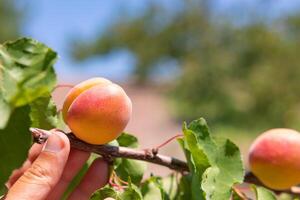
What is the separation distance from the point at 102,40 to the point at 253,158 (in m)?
15.9

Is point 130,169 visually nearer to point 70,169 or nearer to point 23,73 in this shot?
point 70,169

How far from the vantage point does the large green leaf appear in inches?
18.6

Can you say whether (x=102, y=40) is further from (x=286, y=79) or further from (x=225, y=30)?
(x=286, y=79)

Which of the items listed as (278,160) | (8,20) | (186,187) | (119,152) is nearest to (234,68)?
(8,20)

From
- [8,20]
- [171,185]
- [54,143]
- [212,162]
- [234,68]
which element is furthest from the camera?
[8,20]

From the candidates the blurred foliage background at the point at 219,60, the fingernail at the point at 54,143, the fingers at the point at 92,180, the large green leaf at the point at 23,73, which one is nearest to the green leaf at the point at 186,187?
the fingers at the point at 92,180

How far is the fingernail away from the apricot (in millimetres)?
397

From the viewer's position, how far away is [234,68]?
10164mm

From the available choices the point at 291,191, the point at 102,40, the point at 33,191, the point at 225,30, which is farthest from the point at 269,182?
the point at 102,40

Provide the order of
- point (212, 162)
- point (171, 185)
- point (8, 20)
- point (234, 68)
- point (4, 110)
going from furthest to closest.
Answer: point (8, 20) → point (234, 68) → point (171, 185) → point (212, 162) → point (4, 110)

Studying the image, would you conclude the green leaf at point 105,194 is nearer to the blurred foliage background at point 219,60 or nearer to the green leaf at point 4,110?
the green leaf at point 4,110

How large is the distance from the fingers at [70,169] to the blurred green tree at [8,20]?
1169 centimetres

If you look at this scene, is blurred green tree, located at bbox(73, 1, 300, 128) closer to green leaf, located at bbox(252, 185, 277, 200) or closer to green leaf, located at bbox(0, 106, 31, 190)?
green leaf, located at bbox(252, 185, 277, 200)

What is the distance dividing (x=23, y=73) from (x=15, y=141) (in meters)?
0.09
